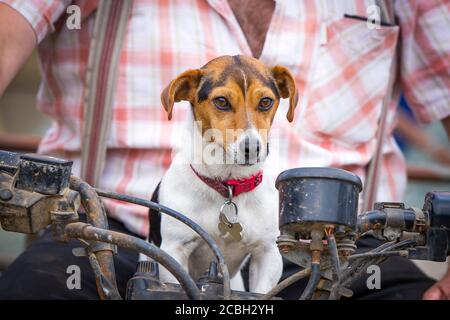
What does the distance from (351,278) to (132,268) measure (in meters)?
0.84

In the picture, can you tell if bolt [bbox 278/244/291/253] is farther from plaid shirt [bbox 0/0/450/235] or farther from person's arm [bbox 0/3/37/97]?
person's arm [bbox 0/3/37/97]

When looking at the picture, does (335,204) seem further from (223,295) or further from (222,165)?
(222,165)

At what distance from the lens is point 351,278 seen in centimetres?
124

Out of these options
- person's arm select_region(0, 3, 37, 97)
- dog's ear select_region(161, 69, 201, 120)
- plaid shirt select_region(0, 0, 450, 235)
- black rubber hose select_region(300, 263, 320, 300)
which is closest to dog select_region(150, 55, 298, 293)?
dog's ear select_region(161, 69, 201, 120)

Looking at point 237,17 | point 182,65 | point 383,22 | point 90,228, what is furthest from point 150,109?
point 90,228

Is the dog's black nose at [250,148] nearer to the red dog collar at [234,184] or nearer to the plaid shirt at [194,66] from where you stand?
the red dog collar at [234,184]

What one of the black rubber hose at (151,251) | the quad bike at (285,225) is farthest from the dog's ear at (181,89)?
the black rubber hose at (151,251)

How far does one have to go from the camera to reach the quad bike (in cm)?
112

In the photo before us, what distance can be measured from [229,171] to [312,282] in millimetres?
757

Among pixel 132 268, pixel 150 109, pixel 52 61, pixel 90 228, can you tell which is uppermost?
pixel 52 61

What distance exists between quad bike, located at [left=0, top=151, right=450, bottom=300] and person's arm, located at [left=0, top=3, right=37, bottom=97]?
76 cm

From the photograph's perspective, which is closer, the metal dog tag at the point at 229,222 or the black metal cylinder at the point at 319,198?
the black metal cylinder at the point at 319,198

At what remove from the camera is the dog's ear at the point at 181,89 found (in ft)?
5.36

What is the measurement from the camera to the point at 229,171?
1.85m
